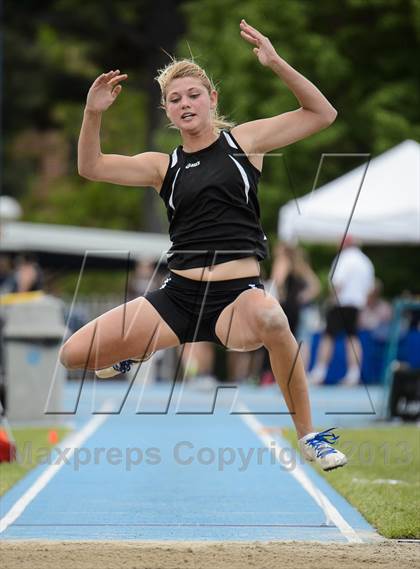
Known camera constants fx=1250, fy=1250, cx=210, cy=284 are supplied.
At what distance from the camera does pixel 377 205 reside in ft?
52.1

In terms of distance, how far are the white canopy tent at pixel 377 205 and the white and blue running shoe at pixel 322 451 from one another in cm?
848

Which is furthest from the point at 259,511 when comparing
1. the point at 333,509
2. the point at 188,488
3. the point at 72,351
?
the point at 72,351

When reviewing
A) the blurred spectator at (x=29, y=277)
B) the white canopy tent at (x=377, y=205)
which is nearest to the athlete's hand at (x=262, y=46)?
the white canopy tent at (x=377, y=205)

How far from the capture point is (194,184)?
6.68 m

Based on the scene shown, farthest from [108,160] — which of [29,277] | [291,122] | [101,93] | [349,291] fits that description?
[349,291]

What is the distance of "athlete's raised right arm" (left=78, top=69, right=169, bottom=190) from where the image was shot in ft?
21.9

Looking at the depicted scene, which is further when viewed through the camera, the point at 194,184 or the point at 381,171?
the point at 381,171

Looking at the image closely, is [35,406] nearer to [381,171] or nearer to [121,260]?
[381,171]

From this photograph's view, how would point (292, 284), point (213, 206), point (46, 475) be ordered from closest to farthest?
point (213, 206) → point (46, 475) → point (292, 284)

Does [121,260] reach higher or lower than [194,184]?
lower

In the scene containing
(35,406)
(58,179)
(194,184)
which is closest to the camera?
(194,184)

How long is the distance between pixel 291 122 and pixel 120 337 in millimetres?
1494

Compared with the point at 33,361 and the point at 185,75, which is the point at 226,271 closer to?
the point at 185,75

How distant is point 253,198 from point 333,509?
8.17ft
